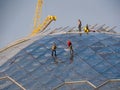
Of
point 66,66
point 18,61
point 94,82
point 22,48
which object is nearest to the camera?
point 94,82

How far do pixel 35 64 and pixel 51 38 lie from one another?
6.80 m

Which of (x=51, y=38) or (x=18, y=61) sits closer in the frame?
(x=18, y=61)

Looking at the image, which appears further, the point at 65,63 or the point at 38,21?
the point at 38,21

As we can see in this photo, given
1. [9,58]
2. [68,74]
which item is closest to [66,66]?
[68,74]

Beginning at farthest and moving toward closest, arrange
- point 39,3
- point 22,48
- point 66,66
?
point 39,3
point 22,48
point 66,66

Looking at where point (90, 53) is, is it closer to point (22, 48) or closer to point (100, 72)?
point (100, 72)

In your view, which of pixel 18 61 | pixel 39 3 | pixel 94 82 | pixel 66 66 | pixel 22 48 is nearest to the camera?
Result: pixel 94 82

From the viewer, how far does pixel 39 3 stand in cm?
10044

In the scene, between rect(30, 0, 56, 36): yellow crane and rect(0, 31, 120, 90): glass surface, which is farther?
rect(30, 0, 56, 36): yellow crane

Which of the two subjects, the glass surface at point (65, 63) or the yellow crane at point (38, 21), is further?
the yellow crane at point (38, 21)

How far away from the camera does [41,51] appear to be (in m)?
41.0

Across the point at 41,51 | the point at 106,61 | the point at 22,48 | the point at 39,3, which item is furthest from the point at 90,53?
the point at 39,3

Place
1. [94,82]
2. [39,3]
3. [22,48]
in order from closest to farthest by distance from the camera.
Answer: [94,82] → [22,48] → [39,3]

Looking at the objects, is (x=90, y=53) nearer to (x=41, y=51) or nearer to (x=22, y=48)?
(x=41, y=51)
